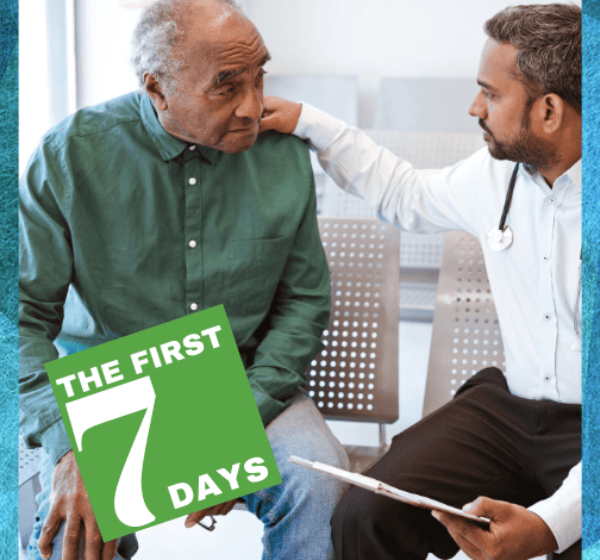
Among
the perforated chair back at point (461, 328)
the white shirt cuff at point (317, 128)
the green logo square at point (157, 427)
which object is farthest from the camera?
the perforated chair back at point (461, 328)

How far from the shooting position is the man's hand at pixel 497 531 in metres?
0.96

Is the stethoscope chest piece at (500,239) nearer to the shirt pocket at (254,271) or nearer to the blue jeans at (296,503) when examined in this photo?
the shirt pocket at (254,271)

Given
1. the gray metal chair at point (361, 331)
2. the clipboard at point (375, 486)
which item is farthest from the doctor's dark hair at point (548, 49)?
the clipboard at point (375, 486)

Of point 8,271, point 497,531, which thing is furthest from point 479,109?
point 8,271

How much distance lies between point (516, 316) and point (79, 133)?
97 centimetres

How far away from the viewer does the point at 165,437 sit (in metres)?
0.66

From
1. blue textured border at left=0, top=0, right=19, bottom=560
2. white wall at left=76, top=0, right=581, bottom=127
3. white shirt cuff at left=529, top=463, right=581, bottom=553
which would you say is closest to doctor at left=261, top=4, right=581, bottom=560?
white shirt cuff at left=529, top=463, right=581, bottom=553

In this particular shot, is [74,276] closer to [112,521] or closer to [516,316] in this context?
[112,521]

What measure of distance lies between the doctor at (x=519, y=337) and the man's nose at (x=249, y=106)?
0.19 meters

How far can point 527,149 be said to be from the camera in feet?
4.13

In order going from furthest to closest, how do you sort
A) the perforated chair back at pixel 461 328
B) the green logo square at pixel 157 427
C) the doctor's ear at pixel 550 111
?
1. the perforated chair back at pixel 461 328
2. the doctor's ear at pixel 550 111
3. the green logo square at pixel 157 427

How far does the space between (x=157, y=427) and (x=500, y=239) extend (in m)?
0.93

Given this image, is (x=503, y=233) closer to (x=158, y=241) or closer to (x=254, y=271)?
(x=254, y=271)

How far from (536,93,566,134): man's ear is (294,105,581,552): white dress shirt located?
0.09 meters
